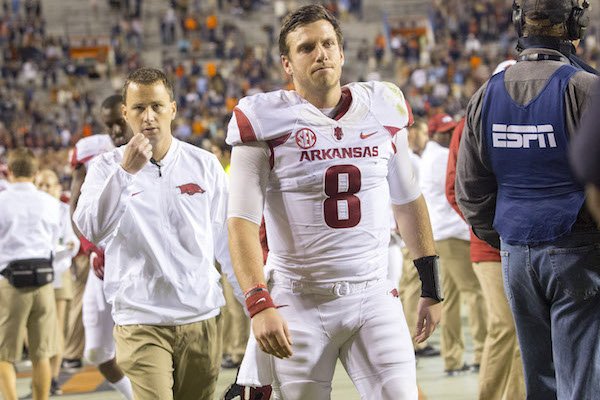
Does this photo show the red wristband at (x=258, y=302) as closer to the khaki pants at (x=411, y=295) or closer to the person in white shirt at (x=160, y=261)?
the person in white shirt at (x=160, y=261)

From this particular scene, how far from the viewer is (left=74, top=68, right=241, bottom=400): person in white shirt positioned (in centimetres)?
439

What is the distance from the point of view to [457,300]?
820 cm

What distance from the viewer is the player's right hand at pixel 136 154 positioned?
4.11 m

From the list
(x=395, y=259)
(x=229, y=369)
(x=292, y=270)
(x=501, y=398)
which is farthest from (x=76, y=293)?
(x=292, y=270)

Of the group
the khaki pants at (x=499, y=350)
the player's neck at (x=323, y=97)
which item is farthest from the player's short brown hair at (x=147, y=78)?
the khaki pants at (x=499, y=350)

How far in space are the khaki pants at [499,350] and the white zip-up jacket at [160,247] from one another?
5.11 feet

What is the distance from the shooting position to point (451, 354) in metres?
8.08

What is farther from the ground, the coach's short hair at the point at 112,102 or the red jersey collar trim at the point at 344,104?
the red jersey collar trim at the point at 344,104

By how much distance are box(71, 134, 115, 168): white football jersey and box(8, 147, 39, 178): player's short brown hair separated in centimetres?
113

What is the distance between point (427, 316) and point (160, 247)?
1.22 metres

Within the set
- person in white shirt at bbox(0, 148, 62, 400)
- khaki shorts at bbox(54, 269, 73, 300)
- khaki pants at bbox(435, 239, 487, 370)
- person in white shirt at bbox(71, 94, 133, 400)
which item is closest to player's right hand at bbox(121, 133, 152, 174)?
person in white shirt at bbox(71, 94, 133, 400)

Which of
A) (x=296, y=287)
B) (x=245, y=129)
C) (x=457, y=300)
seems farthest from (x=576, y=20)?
(x=457, y=300)

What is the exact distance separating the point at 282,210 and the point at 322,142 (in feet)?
0.96

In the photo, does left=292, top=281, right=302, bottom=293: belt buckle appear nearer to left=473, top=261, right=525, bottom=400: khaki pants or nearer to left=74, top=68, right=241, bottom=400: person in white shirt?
left=74, top=68, right=241, bottom=400: person in white shirt
